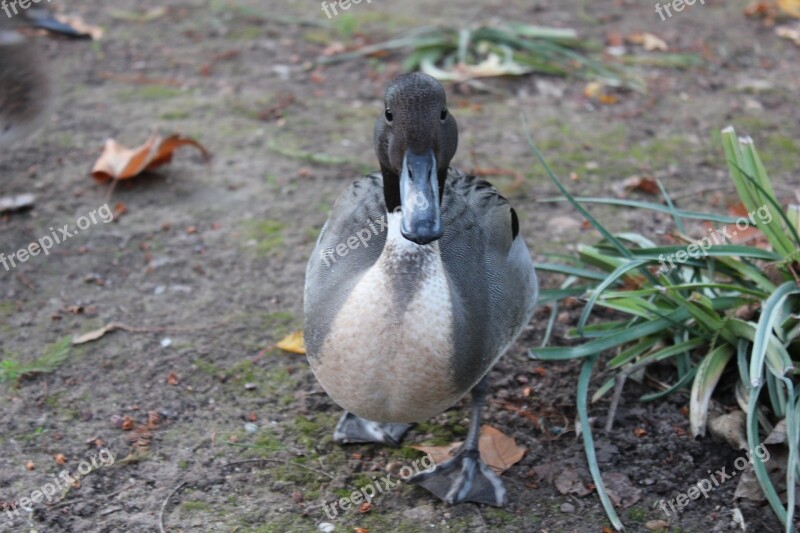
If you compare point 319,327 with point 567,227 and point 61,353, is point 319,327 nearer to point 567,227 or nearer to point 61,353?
point 61,353

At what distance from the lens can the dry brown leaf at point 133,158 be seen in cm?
481

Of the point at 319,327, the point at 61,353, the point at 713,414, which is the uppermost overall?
the point at 319,327

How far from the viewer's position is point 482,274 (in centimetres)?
297

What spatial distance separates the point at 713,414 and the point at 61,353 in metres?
2.48

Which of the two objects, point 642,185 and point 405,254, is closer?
point 405,254

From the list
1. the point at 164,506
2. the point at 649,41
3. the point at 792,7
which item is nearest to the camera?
the point at 164,506

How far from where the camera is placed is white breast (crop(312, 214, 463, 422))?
2.69m

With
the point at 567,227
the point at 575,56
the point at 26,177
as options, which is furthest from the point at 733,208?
the point at 26,177

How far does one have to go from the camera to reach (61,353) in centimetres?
361

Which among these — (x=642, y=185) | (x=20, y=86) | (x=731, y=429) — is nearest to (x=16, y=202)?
(x=20, y=86)

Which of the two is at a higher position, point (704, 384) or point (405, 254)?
point (405, 254)

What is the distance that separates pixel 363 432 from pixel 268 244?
1.46 meters

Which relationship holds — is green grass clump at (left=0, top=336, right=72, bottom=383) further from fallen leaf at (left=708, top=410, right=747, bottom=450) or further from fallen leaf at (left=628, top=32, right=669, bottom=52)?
fallen leaf at (left=628, top=32, right=669, bottom=52)

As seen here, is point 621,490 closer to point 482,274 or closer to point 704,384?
point 704,384
